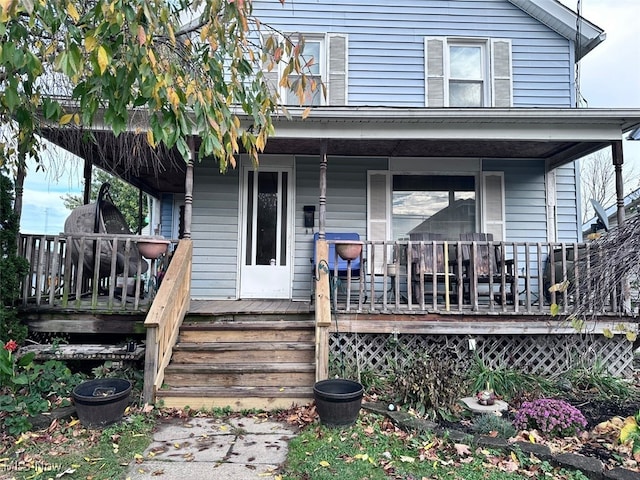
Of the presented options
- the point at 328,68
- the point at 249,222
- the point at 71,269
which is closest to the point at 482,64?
the point at 328,68

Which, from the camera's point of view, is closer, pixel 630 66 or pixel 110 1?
pixel 110 1

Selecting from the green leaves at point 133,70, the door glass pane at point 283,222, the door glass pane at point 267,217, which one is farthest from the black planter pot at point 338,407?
the door glass pane at point 267,217

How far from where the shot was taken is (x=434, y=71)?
7238 millimetres

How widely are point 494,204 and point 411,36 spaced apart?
3.39 m

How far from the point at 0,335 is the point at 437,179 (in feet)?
20.6

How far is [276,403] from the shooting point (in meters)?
3.91

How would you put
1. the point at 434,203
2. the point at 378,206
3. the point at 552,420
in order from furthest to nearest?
the point at 434,203 → the point at 378,206 → the point at 552,420

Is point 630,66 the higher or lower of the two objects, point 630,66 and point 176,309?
the higher

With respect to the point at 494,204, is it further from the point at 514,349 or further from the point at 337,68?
the point at 337,68

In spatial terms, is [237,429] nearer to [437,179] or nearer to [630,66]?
[437,179]

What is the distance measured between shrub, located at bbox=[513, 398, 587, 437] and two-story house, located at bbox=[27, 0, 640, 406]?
4.61ft

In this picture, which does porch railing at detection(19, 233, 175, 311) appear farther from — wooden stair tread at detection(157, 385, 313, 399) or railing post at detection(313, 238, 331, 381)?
railing post at detection(313, 238, 331, 381)

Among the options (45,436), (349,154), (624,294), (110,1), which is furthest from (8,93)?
(624,294)

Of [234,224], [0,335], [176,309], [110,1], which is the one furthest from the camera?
[234,224]
